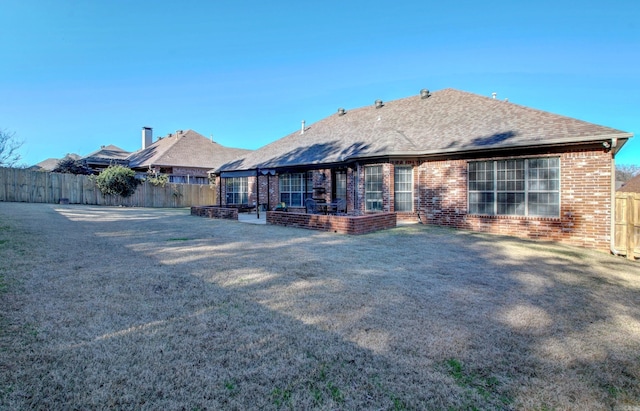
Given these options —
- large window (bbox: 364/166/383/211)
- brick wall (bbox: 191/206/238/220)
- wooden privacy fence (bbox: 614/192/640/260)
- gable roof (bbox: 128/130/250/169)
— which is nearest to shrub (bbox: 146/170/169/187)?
gable roof (bbox: 128/130/250/169)

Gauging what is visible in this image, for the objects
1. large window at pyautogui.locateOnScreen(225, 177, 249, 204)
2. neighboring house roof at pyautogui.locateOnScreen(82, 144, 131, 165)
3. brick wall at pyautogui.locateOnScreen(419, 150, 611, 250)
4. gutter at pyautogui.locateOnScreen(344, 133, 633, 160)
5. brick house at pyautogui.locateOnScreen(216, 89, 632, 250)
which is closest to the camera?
gutter at pyautogui.locateOnScreen(344, 133, 633, 160)

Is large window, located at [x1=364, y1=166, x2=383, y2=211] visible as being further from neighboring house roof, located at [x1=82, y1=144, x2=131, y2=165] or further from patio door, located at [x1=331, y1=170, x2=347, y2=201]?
neighboring house roof, located at [x1=82, y1=144, x2=131, y2=165]

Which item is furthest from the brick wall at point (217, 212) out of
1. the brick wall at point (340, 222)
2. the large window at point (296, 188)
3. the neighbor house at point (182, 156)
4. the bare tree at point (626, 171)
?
the bare tree at point (626, 171)

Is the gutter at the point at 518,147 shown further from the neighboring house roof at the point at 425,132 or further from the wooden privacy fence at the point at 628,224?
the wooden privacy fence at the point at 628,224

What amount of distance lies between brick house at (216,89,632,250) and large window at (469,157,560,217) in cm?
3

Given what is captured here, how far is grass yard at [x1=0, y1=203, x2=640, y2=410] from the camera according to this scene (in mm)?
2309

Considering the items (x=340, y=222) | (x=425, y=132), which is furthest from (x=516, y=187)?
(x=340, y=222)

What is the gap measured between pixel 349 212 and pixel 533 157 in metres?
6.99

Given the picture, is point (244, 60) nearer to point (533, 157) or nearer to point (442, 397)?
point (533, 157)

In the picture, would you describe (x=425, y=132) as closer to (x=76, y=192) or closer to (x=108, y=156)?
(x=76, y=192)

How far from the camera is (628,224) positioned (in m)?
8.03

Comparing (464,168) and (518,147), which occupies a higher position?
(518,147)

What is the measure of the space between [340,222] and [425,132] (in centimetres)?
625

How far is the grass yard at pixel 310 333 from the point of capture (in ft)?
7.57
